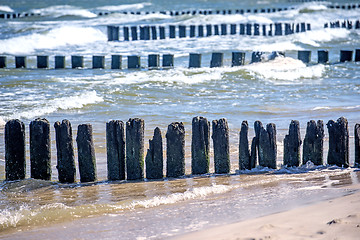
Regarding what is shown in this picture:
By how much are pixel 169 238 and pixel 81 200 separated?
1.55 m

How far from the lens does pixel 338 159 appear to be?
6.63 metres

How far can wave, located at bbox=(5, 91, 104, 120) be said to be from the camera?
34.2 feet

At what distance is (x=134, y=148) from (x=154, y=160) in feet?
0.90

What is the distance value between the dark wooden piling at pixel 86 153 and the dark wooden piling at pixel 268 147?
186 cm

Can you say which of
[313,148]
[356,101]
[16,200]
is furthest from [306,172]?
[356,101]

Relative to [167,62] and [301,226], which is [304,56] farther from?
[301,226]

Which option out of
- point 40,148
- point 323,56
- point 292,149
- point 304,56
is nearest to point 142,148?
point 40,148

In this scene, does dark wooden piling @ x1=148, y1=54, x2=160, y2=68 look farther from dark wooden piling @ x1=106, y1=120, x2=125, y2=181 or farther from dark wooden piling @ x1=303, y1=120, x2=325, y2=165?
dark wooden piling @ x1=106, y1=120, x2=125, y2=181

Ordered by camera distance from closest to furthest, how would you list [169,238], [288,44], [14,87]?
[169,238], [14,87], [288,44]

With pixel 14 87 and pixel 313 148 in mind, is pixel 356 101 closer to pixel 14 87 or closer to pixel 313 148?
pixel 313 148

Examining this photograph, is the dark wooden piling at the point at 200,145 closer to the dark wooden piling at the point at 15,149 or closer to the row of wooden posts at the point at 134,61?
the dark wooden piling at the point at 15,149

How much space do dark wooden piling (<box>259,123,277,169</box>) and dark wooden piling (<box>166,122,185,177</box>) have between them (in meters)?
0.89

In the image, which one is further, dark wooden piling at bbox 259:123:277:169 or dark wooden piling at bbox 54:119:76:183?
dark wooden piling at bbox 259:123:277:169

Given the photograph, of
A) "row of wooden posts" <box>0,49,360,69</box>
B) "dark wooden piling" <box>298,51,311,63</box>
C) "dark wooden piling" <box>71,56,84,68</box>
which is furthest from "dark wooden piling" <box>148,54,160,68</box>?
"dark wooden piling" <box>298,51,311,63</box>
